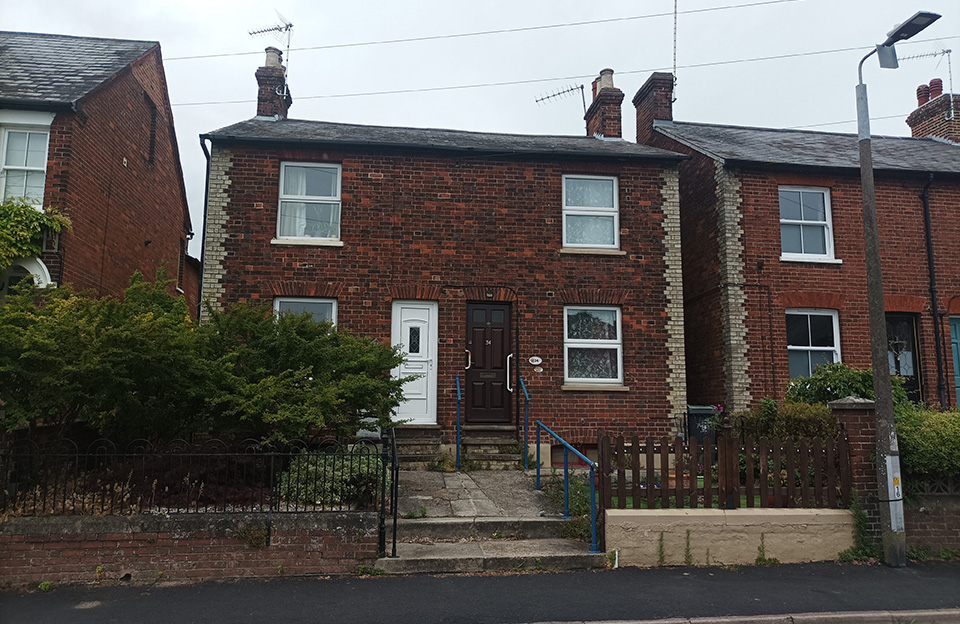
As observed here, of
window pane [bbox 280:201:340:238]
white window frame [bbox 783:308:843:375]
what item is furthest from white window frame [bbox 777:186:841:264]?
window pane [bbox 280:201:340:238]

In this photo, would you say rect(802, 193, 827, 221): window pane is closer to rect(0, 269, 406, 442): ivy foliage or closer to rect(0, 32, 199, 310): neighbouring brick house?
Answer: rect(0, 269, 406, 442): ivy foliage

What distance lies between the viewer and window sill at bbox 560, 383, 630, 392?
487 inches

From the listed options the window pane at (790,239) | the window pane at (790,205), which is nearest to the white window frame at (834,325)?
the window pane at (790,239)

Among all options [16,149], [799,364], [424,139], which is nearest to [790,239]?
[799,364]

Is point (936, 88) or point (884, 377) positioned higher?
point (936, 88)

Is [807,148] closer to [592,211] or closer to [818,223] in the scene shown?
[818,223]

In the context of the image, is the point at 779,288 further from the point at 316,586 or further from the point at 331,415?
the point at 316,586

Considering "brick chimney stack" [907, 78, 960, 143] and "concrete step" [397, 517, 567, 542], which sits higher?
"brick chimney stack" [907, 78, 960, 143]

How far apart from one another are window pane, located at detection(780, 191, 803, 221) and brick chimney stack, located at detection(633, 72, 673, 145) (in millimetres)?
3977

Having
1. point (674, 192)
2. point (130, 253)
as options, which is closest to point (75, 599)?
point (130, 253)

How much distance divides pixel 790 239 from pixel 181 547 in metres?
12.3

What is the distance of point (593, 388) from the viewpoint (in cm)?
1240

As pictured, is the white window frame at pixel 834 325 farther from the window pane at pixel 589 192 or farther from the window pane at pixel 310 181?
the window pane at pixel 310 181

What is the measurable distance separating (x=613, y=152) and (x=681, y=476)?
748cm
